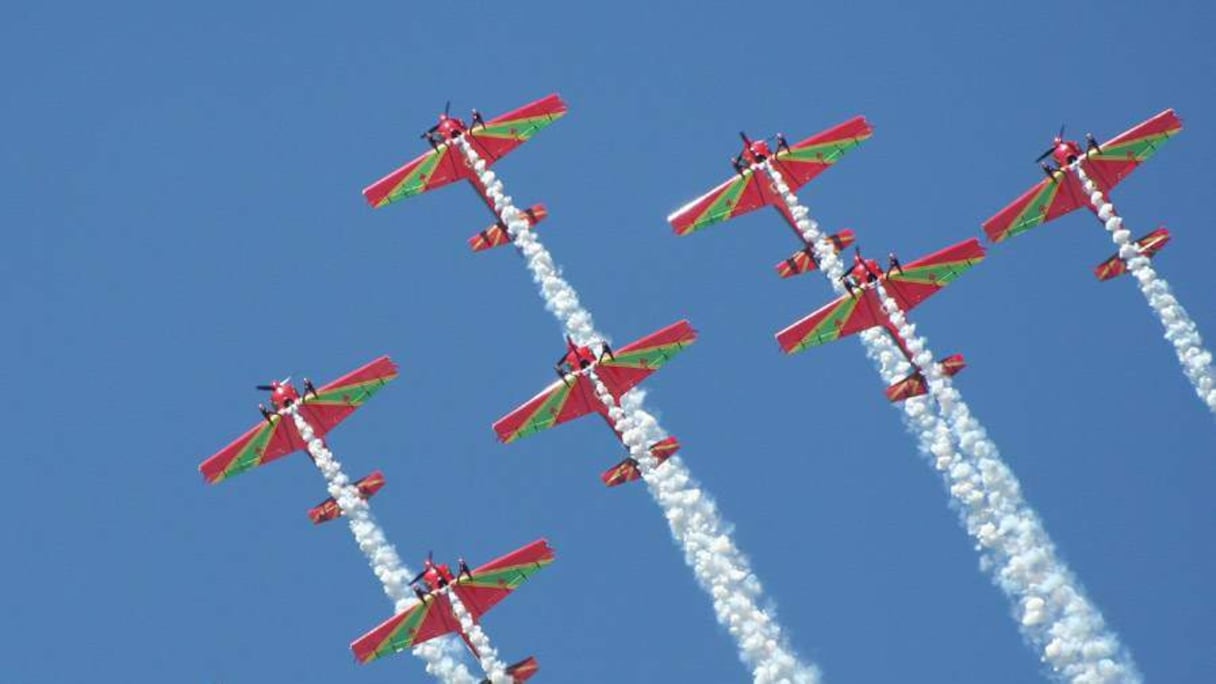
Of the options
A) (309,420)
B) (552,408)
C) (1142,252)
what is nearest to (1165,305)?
(1142,252)

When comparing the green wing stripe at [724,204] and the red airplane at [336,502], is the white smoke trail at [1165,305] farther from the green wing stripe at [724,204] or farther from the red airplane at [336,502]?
the red airplane at [336,502]

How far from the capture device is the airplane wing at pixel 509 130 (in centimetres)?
11712

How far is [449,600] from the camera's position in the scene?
108938 mm

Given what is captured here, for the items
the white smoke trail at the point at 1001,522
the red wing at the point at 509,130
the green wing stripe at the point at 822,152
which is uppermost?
the red wing at the point at 509,130

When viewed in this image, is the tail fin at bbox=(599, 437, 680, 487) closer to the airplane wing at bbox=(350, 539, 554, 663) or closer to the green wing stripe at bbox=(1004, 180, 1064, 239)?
the airplane wing at bbox=(350, 539, 554, 663)

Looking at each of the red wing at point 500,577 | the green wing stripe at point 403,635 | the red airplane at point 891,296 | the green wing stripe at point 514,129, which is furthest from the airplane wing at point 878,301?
the green wing stripe at point 403,635

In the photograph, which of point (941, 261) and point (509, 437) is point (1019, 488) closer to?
point (941, 261)

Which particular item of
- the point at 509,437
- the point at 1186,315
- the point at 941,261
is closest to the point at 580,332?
the point at 509,437

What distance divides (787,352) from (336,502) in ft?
52.0

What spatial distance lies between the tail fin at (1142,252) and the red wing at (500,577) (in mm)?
20351

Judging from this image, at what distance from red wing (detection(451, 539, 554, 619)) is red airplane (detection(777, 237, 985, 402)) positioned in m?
10.5

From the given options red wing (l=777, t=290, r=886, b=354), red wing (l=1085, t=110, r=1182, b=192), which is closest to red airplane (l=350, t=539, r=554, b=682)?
red wing (l=777, t=290, r=886, b=354)

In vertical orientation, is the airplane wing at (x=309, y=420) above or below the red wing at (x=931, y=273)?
above

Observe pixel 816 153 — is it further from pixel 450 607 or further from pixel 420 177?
pixel 450 607
